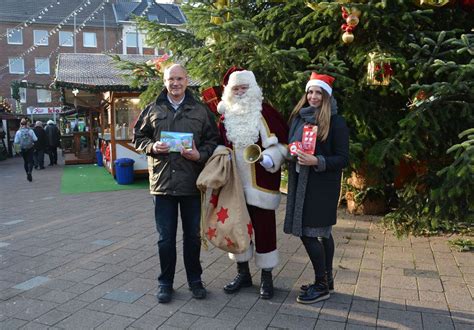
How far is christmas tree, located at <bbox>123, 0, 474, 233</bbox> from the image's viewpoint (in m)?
4.33

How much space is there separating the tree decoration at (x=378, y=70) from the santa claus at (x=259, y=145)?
59.5 inches

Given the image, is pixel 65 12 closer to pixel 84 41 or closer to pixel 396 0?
pixel 84 41

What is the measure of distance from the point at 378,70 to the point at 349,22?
1.99ft

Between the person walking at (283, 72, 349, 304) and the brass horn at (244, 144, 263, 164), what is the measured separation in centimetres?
29

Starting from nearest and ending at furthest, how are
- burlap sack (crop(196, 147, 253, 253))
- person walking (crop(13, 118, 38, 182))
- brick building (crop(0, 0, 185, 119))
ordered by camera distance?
1. burlap sack (crop(196, 147, 253, 253))
2. person walking (crop(13, 118, 38, 182))
3. brick building (crop(0, 0, 185, 119))

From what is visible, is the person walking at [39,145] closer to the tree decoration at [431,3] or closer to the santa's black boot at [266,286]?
the santa's black boot at [266,286]

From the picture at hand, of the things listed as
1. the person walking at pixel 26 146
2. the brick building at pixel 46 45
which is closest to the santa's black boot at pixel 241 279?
the person walking at pixel 26 146

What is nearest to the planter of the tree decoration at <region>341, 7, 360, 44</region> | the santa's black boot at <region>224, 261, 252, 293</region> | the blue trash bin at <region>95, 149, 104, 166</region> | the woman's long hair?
the tree decoration at <region>341, 7, 360, 44</region>

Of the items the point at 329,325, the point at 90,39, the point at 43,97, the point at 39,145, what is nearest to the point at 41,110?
the point at 43,97

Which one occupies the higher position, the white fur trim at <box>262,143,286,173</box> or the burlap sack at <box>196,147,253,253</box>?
the white fur trim at <box>262,143,286,173</box>

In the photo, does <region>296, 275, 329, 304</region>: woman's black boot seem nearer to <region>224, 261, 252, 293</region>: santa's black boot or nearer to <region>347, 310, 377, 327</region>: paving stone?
<region>347, 310, 377, 327</region>: paving stone

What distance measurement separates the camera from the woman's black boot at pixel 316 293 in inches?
135

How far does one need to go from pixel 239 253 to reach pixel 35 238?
11.6 ft

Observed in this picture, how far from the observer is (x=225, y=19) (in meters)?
4.94
